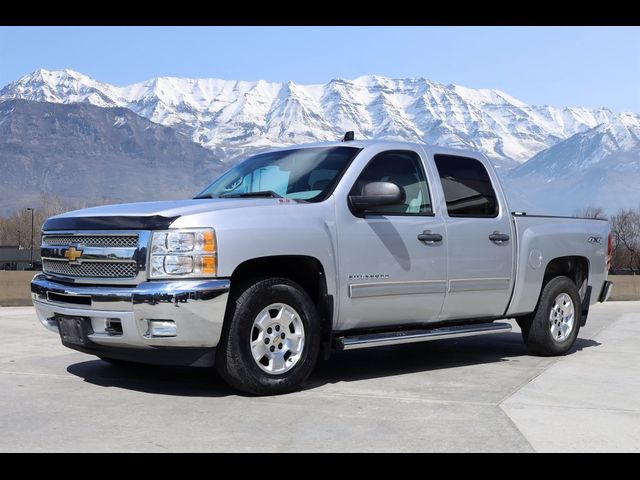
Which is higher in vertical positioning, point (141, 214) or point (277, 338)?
point (141, 214)

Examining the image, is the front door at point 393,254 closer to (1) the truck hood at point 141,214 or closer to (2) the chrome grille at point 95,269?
(1) the truck hood at point 141,214

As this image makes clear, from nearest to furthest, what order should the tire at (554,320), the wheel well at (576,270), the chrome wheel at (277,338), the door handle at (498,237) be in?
the chrome wheel at (277,338) → the door handle at (498,237) → the tire at (554,320) → the wheel well at (576,270)

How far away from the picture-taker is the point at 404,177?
7.50 meters

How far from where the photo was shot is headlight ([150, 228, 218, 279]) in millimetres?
5918

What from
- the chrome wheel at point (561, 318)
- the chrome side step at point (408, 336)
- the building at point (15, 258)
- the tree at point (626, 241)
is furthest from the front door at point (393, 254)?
the tree at point (626, 241)

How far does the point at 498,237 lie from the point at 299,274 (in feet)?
7.16

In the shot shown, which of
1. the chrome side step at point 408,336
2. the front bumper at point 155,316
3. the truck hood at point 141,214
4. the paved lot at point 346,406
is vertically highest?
the truck hood at point 141,214

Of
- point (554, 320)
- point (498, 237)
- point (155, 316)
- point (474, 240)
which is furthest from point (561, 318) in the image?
point (155, 316)

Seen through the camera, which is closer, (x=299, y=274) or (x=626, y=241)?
(x=299, y=274)

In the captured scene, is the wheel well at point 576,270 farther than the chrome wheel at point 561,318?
Yes

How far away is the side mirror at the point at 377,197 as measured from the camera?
6.71 meters

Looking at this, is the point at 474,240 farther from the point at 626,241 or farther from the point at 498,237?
the point at 626,241

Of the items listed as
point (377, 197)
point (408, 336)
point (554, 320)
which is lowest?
point (554, 320)
